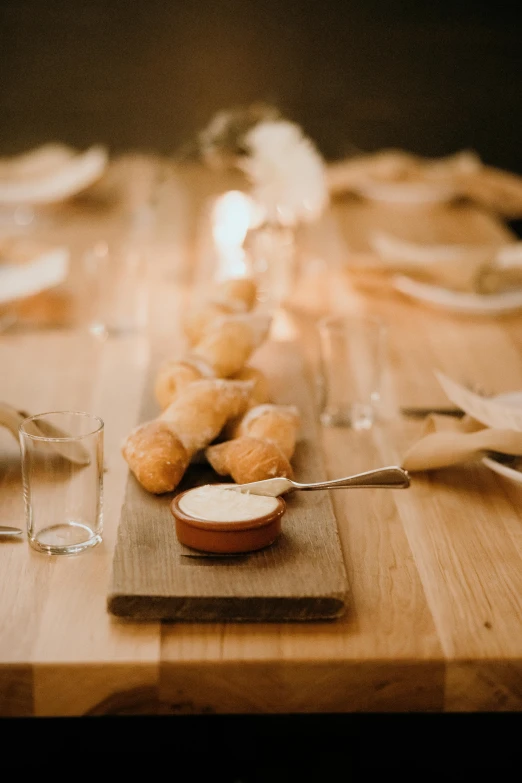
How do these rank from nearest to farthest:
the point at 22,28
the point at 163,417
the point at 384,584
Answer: the point at 384,584 < the point at 163,417 < the point at 22,28

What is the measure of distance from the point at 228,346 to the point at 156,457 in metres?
0.28

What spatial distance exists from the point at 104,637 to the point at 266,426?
14.3 inches

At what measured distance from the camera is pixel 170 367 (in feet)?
3.83

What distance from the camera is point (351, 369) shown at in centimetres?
133

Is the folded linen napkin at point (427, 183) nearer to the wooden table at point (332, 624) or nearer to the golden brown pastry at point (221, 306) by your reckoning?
the golden brown pastry at point (221, 306)

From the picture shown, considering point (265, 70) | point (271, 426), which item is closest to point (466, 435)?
point (271, 426)

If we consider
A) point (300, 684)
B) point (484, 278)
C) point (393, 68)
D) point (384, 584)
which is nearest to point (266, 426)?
point (384, 584)

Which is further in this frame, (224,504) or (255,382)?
(255,382)

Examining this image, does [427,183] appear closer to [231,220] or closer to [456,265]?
[231,220]

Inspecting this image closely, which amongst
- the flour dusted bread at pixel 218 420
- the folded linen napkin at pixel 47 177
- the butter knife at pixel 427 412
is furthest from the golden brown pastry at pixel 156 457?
the folded linen napkin at pixel 47 177

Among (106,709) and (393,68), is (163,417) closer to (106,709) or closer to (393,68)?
(106,709)

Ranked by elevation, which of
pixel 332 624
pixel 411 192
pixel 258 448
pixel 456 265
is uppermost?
pixel 411 192

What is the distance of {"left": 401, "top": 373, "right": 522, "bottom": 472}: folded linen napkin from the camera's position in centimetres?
105

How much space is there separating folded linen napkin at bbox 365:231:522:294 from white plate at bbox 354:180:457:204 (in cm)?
77
